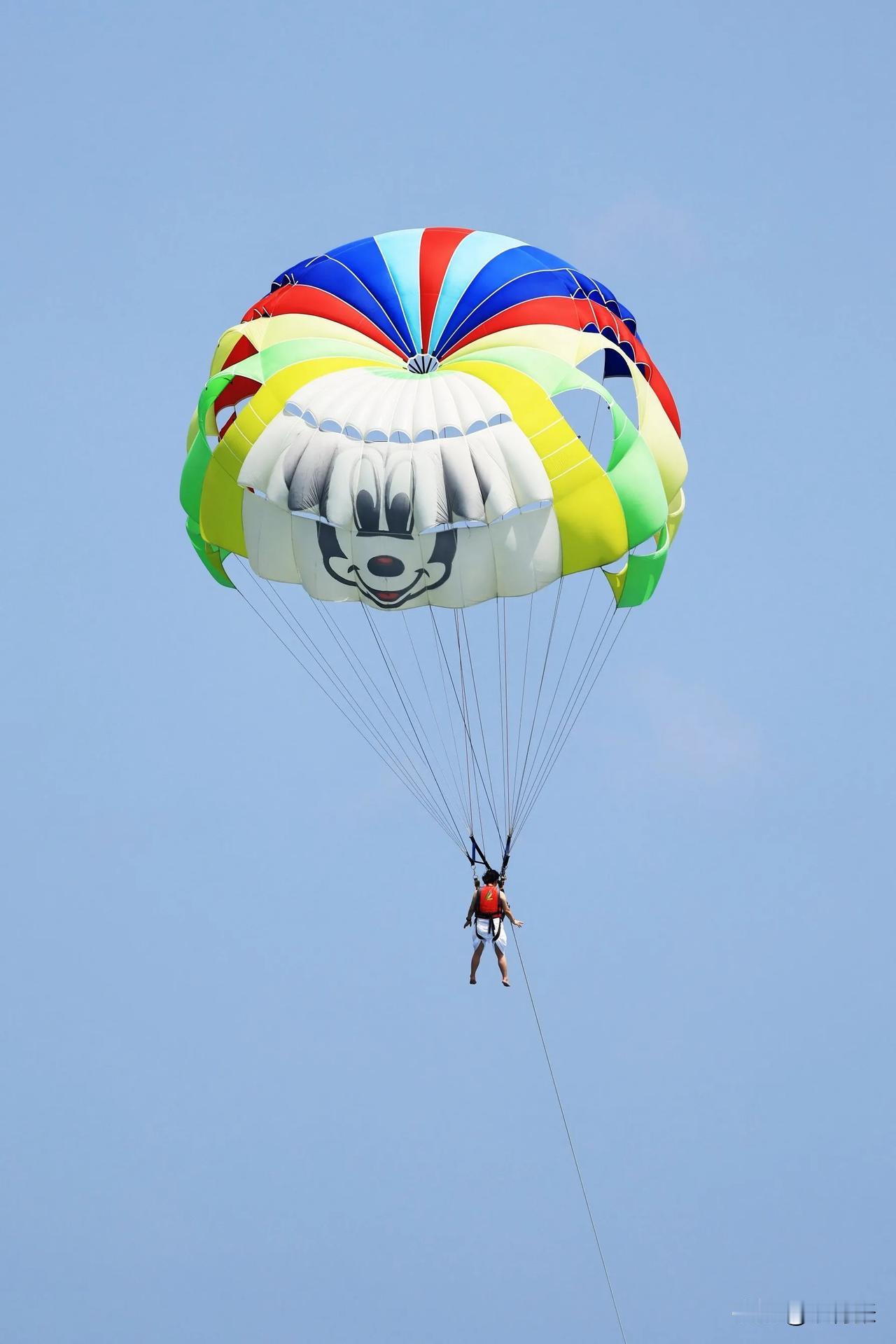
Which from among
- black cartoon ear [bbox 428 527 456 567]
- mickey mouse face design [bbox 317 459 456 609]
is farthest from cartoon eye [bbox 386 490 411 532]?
black cartoon ear [bbox 428 527 456 567]

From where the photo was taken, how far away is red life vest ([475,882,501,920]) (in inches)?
1018

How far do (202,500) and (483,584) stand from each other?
131 inches

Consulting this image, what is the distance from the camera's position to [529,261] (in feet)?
89.4

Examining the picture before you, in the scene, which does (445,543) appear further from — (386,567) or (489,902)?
(489,902)

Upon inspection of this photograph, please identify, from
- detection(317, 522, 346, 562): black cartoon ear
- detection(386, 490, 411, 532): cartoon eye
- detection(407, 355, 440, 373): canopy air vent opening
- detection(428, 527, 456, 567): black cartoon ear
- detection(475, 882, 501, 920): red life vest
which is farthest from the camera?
detection(407, 355, 440, 373): canopy air vent opening

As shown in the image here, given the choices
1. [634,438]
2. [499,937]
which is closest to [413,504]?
[634,438]

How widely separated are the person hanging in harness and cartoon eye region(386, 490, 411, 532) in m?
3.80

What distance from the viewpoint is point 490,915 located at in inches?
1019

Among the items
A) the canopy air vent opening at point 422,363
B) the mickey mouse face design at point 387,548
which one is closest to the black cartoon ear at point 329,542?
the mickey mouse face design at point 387,548

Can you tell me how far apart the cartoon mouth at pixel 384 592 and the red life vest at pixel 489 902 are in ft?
11.0

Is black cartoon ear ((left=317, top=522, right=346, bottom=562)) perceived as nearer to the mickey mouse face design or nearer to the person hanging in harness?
the mickey mouse face design

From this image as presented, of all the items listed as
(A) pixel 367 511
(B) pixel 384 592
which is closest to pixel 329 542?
(B) pixel 384 592

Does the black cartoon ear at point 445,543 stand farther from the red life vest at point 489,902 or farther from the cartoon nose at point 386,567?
the red life vest at point 489,902

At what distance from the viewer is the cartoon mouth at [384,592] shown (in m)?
26.5
